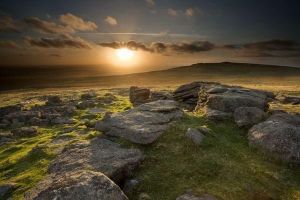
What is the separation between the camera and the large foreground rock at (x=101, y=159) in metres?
15.3

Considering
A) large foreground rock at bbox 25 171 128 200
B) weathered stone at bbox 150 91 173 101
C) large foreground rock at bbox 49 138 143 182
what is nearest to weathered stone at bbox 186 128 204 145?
large foreground rock at bbox 49 138 143 182

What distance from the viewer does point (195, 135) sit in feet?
61.0

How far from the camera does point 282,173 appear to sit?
16000 mm

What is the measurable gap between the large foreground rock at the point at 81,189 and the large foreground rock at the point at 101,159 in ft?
7.00

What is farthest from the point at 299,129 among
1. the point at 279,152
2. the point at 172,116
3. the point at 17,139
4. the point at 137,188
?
the point at 17,139

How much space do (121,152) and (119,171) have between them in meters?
1.91

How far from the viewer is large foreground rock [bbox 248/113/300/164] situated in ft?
55.7

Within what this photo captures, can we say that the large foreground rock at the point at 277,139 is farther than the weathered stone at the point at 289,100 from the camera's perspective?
No

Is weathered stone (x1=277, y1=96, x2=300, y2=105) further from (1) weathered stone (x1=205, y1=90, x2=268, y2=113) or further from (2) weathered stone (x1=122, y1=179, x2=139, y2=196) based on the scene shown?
(2) weathered stone (x1=122, y1=179, x2=139, y2=196)

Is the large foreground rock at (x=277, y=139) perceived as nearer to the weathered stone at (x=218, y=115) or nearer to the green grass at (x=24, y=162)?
the weathered stone at (x=218, y=115)

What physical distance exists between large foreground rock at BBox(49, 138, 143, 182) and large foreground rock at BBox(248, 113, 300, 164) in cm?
703

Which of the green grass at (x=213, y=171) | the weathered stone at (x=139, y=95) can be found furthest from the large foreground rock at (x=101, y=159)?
the weathered stone at (x=139, y=95)

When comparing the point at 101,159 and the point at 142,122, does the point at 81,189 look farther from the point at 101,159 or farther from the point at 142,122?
the point at 142,122

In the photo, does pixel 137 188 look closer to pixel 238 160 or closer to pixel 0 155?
pixel 238 160
